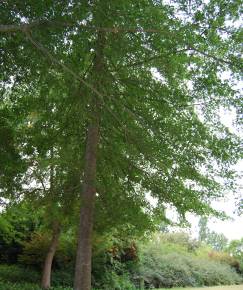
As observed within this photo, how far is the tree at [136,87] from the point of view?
23.7 feet

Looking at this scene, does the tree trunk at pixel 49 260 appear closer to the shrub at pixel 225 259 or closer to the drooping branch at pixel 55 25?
the drooping branch at pixel 55 25

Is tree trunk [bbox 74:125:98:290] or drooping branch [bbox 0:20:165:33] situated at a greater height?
drooping branch [bbox 0:20:165:33]

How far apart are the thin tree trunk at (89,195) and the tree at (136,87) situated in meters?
0.02

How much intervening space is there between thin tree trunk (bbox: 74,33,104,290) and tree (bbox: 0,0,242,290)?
0.07ft

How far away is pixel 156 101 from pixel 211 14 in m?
2.35

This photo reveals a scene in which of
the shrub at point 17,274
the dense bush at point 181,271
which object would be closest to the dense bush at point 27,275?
the shrub at point 17,274

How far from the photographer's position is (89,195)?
9.66m

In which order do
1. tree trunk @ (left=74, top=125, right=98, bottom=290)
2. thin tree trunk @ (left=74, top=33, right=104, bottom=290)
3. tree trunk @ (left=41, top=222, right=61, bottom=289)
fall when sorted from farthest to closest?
tree trunk @ (left=41, top=222, right=61, bottom=289) → tree trunk @ (left=74, top=125, right=98, bottom=290) → thin tree trunk @ (left=74, top=33, right=104, bottom=290)

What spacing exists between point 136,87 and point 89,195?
8.89ft

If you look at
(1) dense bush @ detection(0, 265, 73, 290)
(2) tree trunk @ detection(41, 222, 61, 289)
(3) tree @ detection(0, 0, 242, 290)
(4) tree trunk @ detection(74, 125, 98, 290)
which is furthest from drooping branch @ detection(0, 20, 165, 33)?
(1) dense bush @ detection(0, 265, 73, 290)

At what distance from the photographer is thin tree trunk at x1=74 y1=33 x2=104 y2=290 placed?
29.0ft

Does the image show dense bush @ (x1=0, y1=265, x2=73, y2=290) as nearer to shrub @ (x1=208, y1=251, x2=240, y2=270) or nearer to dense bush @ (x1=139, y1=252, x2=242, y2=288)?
dense bush @ (x1=139, y1=252, x2=242, y2=288)

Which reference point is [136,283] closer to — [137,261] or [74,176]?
[137,261]

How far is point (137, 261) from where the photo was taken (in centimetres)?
2128
